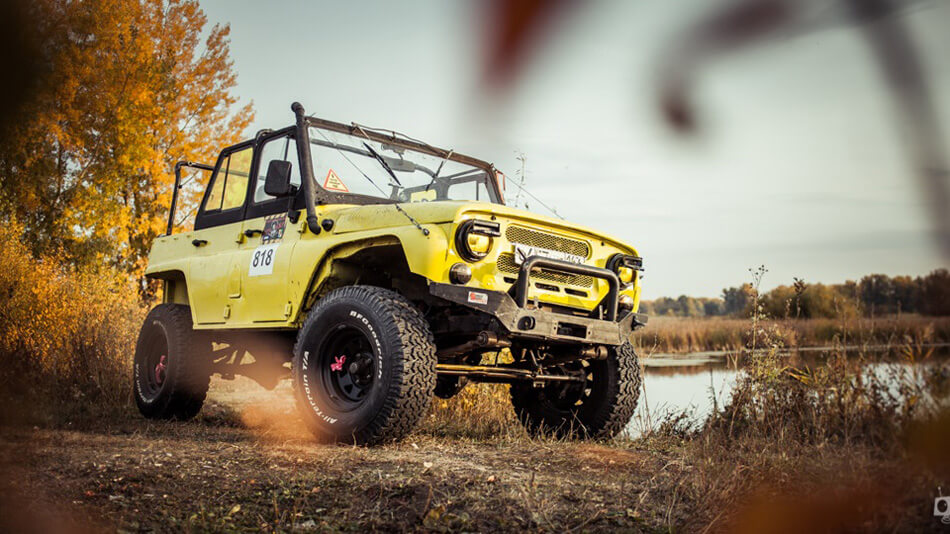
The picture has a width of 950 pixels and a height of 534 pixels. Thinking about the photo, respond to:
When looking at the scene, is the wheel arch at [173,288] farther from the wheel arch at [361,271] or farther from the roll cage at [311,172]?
the wheel arch at [361,271]

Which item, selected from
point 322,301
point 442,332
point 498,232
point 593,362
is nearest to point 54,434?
point 322,301

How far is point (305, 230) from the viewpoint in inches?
234

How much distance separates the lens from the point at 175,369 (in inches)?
280

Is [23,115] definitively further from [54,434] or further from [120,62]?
[54,434]

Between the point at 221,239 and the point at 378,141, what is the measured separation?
1749 millimetres

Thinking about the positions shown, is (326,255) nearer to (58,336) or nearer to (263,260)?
(263,260)

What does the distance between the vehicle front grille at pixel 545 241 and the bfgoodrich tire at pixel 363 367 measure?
87 cm

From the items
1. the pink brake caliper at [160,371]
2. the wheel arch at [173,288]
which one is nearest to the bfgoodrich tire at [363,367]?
the pink brake caliper at [160,371]

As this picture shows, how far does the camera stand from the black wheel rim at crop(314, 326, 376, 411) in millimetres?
5199

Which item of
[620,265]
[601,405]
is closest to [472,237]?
[620,265]

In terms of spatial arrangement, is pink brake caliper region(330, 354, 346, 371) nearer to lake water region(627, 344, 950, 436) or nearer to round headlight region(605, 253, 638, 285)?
round headlight region(605, 253, 638, 285)

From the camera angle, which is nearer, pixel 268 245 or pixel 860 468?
pixel 860 468

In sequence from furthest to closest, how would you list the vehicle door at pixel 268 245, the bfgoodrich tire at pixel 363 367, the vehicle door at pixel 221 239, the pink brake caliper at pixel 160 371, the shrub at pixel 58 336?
the shrub at pixel 58 336
the pink brake caliper at pixel 160 371
the vehicle door at pixel 221 239
the vehicle door at pixel 268 245
the bfgoodrich tire at pixel 363 367

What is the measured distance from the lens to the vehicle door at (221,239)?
264 inches
